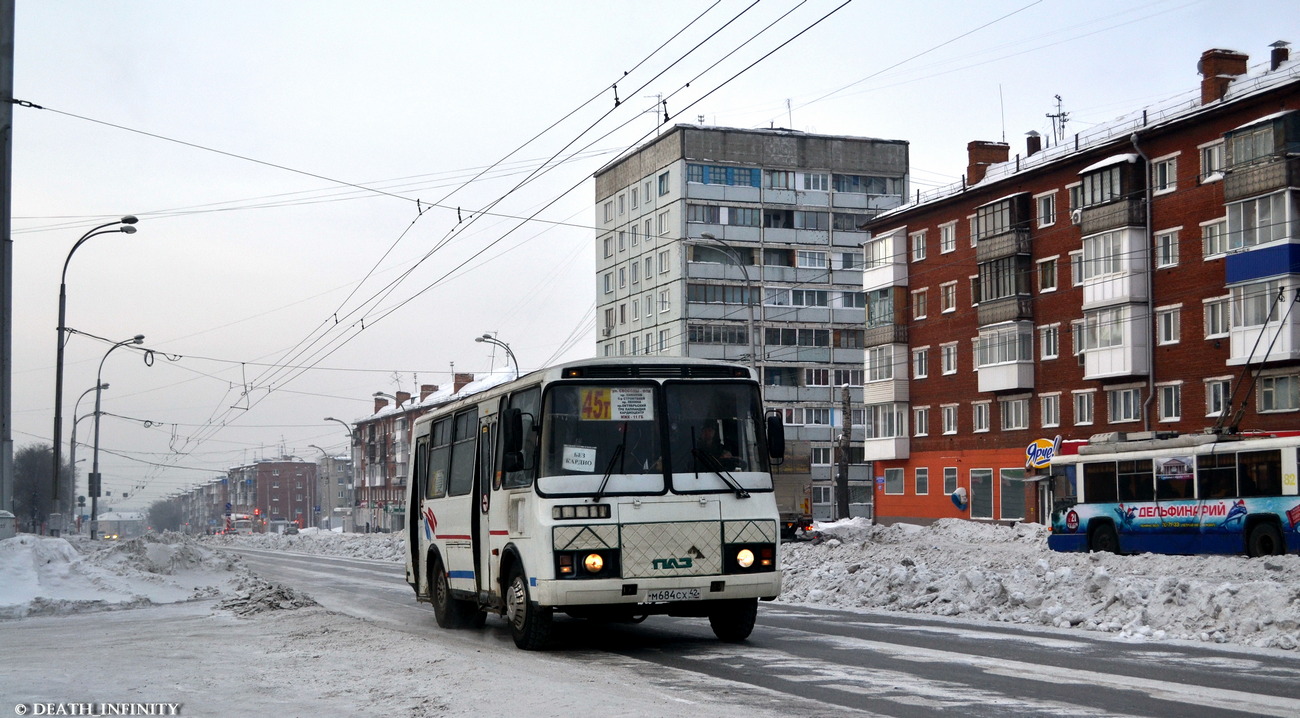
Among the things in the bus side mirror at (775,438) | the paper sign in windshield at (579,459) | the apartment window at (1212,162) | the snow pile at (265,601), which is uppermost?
the apartment window at (1212,162)

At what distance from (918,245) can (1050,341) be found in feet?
37.1

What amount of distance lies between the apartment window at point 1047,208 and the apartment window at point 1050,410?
714cm

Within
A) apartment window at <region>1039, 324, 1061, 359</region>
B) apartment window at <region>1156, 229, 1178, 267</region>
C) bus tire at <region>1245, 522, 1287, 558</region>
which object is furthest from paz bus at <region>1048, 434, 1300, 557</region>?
apartment window at <region>1039, 324, 1061, 359</region>

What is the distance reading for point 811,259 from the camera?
93.5 metres

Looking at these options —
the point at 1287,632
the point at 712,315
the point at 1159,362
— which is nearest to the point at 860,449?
the point at 712,315

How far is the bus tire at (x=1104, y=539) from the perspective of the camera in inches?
1296

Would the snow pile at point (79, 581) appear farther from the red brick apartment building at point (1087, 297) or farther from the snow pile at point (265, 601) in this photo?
the red brick apartment building at point (1087, 297)

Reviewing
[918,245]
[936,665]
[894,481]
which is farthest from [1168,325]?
[936,665]

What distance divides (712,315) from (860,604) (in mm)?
69622

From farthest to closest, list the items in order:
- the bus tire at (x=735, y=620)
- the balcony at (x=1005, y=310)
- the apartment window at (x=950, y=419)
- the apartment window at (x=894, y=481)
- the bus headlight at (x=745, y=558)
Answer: the apartment window at (x=894, y=481) → the apartment window at (x=950, y=419) → the balcony at (x=1005, y=310) → the bus tire at (x=735, y=620) → the bus headlight at (x=745, y=558)

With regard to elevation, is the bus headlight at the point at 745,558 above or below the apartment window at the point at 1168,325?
below

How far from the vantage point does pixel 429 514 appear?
18.1 meters

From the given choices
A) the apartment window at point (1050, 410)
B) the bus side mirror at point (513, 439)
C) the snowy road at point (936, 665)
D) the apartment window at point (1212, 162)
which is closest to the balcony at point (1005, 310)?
the apartment window at point (1050, 410)

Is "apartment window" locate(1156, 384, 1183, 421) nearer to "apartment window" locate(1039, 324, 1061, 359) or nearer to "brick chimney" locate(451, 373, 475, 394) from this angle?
"apartment window" locate(1039, 324, 1061, 359)
